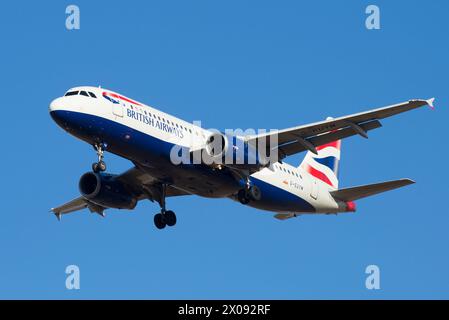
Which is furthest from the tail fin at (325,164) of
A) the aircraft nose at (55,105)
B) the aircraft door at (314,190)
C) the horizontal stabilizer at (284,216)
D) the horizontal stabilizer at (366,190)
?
the aircraft nose at (55,105)

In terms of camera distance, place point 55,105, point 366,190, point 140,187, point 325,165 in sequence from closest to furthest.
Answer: point 55,105
point 140,187
point 366,190
point 325,165

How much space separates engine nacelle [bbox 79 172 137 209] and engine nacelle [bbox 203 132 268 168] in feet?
22.6

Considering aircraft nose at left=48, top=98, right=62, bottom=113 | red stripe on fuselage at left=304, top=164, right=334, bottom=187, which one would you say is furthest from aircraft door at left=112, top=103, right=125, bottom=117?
red stripe on fuselage at left=304, top=164, right=334, bottom=187

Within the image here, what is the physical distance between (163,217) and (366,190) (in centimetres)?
1072

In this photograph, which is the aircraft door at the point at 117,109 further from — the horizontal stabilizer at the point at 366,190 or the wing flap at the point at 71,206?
the horizontal stabilizer at the point at 366,190

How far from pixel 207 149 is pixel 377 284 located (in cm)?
998

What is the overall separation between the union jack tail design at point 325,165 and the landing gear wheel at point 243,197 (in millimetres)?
8136

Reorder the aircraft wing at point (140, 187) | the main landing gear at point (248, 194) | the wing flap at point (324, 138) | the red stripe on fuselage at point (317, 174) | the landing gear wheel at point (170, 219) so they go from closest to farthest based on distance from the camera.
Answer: the wing flap at point (324, 138) < the main landing gear at point (248, 194) < the aircraft wing at point (140, 187) < the landing gear wheel at point (170, 219) < the red stripe on fuselage at point (317, 174)

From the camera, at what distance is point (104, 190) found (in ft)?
169

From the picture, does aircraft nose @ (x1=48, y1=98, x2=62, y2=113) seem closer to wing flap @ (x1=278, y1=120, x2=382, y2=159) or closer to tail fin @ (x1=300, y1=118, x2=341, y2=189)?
wing flap @ (x1=278, y1=120, x2=382, y2=159)

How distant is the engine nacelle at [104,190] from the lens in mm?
51438

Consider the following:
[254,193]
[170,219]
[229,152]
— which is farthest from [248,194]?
[170,219]

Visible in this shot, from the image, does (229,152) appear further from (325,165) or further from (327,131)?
(325,165)

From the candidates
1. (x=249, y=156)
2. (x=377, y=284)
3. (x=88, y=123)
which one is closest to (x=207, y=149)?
(x=249, y=156)
